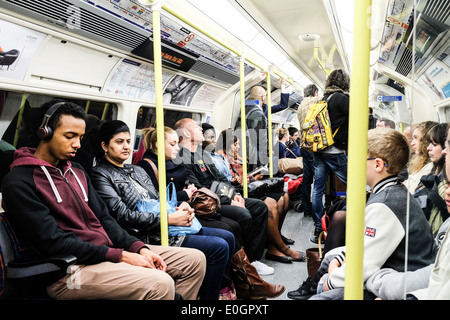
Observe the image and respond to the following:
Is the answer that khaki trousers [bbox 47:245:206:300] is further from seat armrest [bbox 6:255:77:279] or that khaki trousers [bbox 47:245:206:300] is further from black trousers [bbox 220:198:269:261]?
black trousers [bbox 220:198:269:261]

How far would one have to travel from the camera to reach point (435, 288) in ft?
2.76

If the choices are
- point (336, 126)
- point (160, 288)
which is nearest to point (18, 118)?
point (160, 288)

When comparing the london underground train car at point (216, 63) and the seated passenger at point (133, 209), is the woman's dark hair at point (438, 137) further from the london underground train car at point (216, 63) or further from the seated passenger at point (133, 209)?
the seated passenger at point (133, 209)

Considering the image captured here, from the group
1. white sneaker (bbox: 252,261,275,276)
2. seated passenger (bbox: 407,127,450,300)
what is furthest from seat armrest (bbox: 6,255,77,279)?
white sneaker (bbox: 252,261,275,276)

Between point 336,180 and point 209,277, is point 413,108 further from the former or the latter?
point 336,180

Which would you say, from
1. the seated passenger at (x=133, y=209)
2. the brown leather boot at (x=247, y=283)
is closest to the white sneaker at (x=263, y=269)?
the brown leather boot at (x=247, y=283)

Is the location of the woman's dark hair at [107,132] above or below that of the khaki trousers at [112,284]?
above

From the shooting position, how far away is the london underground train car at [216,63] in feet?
2.93

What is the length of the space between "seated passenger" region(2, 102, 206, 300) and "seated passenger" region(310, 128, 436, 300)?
2.98 ft

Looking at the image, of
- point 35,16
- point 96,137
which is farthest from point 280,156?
point 35,16

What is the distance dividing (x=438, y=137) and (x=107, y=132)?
226cm

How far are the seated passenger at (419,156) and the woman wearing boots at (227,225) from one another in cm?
200
